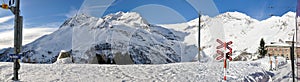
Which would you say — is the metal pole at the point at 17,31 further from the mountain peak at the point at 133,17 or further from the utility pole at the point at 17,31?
the mountain peak at the point at 133,17

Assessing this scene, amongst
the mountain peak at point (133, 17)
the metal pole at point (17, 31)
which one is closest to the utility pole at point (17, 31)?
the metal pole at point (17, 31)

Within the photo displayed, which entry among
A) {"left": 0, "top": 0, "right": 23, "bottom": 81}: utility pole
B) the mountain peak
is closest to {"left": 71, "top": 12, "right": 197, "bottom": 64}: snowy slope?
the mountain peak

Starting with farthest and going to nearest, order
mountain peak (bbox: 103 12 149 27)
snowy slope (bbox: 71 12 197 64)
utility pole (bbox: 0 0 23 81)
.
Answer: mountain peak (bbox: 103 12 149 27) < snowy slope (bbox: 71 12 197 64) < utility pole (bbox: 0 0 23 81)

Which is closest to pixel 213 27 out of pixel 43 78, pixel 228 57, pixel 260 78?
pixel 260 78

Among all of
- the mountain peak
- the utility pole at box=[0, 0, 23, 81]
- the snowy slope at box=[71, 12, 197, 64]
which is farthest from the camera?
the mountain peak

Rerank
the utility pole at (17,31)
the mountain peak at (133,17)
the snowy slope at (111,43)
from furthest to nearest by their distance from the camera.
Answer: the mountain peak at (133,17)
the snowy slope at (111,43)
the utility pole at (17,31)

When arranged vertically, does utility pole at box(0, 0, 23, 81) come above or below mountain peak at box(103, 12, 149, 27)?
below

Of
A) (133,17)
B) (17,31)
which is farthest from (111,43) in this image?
(17,31)

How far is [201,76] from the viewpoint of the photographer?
42.6ft

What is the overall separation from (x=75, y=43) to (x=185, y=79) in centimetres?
1315

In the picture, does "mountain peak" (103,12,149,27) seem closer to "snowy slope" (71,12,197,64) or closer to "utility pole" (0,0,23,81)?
"snowy slope" (71,12,197,64)

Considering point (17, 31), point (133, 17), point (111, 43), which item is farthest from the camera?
point (111, 43)

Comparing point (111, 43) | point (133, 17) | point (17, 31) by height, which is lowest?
point (111, 43)

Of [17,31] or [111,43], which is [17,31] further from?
[111,43]
